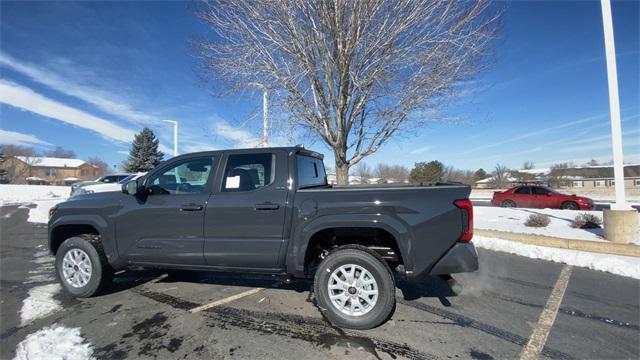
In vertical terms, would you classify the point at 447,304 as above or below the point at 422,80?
below

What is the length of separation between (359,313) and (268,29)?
8.79m

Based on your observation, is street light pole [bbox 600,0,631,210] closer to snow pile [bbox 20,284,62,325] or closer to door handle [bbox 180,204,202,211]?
door handle [bbox 180,204,202,211]

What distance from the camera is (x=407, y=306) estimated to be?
14.2 ft

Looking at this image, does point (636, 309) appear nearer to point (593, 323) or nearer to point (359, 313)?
point (593, 323)

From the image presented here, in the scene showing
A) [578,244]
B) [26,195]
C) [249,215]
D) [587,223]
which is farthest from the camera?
[26,195]

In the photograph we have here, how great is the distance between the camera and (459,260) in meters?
3.61

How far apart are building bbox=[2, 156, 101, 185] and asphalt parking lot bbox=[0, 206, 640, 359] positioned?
85.7m

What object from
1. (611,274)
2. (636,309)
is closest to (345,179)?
(611,274)

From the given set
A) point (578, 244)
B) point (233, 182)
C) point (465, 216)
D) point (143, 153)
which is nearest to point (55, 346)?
point (233, 182)

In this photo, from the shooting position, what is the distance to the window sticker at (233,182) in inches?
169

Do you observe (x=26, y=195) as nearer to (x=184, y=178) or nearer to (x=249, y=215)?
(x=184, y=178)

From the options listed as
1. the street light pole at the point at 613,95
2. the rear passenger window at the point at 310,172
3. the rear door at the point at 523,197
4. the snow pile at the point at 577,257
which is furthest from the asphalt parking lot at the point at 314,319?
the rear door at the point at 523,197

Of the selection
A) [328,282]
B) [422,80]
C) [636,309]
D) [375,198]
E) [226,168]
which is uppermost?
[422,80]

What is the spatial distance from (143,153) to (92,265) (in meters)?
49.5
